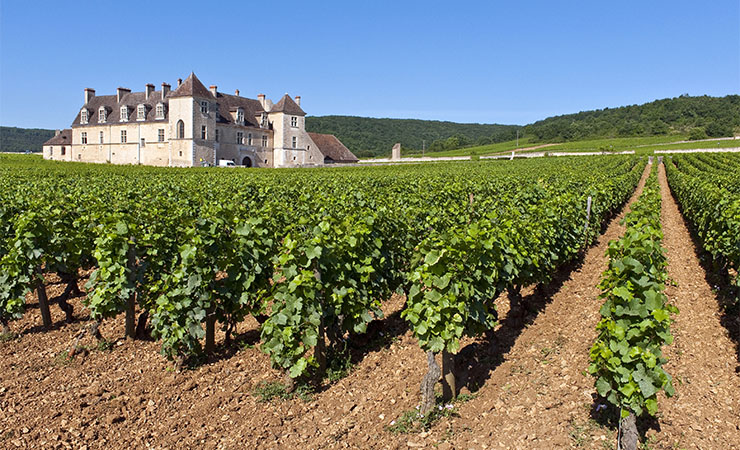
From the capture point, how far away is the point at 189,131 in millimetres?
57531

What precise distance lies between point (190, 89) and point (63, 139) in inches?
1230

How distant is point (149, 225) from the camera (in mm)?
8344

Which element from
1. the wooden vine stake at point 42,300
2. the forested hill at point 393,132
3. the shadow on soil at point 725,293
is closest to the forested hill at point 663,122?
the forested hill at point 393,132

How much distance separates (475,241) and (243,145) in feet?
205

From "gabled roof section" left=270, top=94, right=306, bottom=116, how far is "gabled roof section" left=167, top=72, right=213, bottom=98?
12240mm

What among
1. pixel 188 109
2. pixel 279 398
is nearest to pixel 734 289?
pixel 279 398

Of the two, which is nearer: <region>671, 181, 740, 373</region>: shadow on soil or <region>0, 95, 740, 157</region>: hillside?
<region>671, 181, 740, 373</region>: shadow on soil

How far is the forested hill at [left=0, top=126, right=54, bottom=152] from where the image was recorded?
176125 mm

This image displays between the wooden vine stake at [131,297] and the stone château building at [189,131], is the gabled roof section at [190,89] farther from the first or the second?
the wooden vine stake at [131,297]

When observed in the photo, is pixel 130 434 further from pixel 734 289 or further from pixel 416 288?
pixel 734 289

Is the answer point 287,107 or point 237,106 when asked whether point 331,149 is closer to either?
point 287,107

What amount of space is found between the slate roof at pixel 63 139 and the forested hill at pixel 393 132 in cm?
6221

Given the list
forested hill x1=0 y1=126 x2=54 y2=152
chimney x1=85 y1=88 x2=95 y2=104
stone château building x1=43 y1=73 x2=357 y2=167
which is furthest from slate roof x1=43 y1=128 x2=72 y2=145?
forested hill x1=0 y1=126 x2=54 y2=152

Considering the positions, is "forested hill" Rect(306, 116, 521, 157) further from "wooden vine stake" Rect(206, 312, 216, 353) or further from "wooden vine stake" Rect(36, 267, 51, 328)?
"wooden vine stake" Rect(206, 312, 216, 353)
